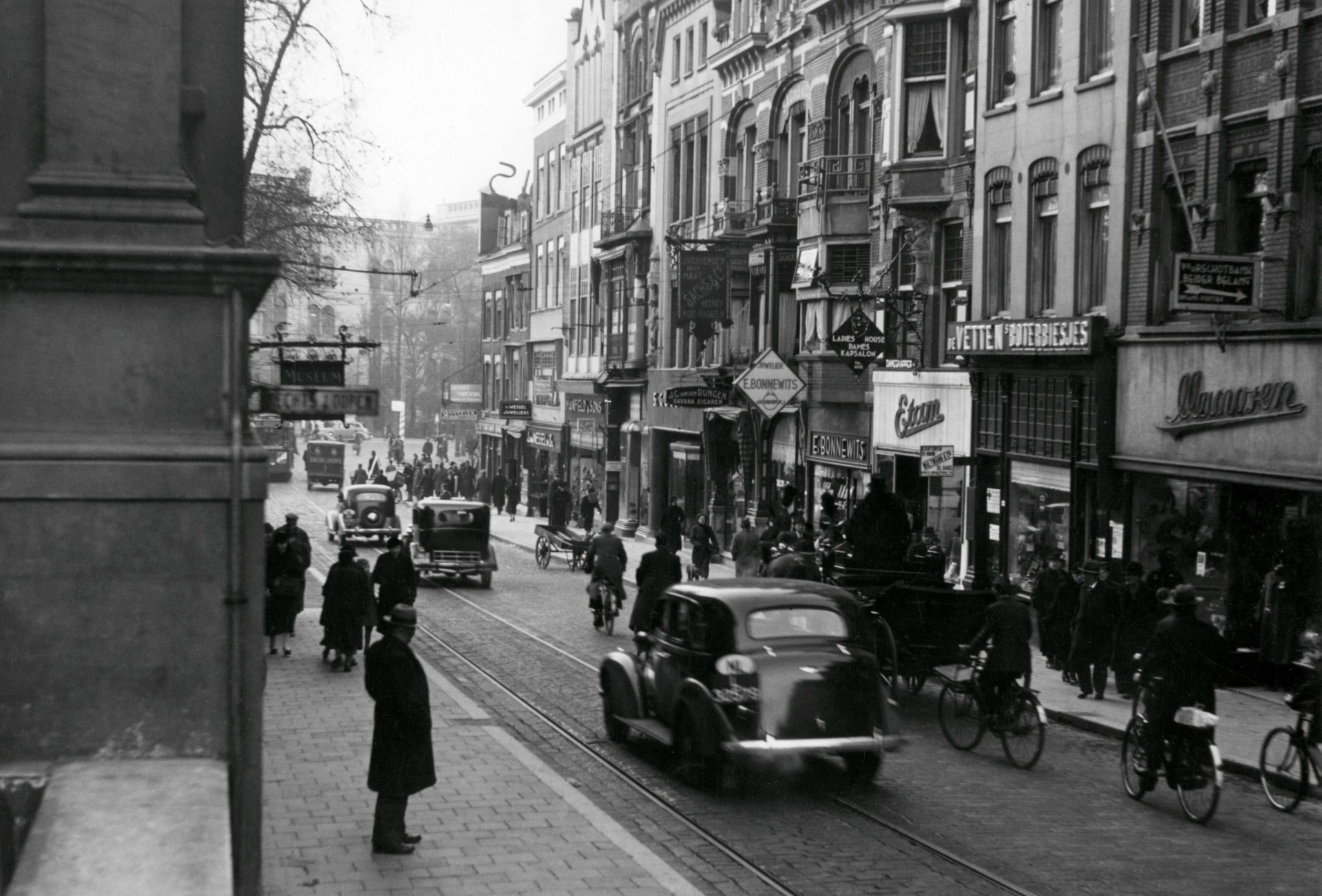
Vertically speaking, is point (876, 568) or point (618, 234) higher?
point (618, 234)

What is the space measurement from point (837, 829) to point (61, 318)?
23.3ft

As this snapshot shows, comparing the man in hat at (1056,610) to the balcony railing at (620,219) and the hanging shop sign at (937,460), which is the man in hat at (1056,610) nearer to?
the hanging shop sign at (937,460)

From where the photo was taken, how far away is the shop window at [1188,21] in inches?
943

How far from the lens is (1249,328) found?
21875 mm

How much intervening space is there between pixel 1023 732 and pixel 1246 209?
34.1 feet

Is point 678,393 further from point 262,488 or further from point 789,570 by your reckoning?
Result: point 262,488

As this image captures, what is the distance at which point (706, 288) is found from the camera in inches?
1630

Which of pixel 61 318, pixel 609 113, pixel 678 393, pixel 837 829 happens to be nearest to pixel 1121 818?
pixel 837 829

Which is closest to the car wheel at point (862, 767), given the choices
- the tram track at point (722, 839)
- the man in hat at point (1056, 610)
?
the tram track at point (722, 839)

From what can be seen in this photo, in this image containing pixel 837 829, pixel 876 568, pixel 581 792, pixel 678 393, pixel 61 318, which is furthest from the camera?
pixel 678 393

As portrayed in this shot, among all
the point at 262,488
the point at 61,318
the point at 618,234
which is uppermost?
the point at 618,234

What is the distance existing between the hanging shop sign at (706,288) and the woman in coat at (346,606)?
21.1 m

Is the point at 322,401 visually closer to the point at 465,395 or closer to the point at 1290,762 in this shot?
the point at 1290,762

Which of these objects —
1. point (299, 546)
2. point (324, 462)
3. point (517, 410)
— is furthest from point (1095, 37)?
point (324, 462)
